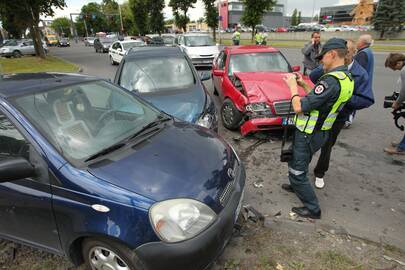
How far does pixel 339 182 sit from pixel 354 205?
1.76 feet

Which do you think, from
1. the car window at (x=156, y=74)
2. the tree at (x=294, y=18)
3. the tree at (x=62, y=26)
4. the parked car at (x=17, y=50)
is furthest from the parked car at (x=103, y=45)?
the tree at (x=62, y=26)

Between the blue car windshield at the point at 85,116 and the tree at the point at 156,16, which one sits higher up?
the tree at the point at 156,16

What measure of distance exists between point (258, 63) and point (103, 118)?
445cm

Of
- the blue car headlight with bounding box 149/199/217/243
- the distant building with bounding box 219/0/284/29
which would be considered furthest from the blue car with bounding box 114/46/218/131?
the distant building with bounding box 219/0/284/29

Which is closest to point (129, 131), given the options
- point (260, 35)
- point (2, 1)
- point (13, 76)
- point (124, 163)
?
point (124, 163)

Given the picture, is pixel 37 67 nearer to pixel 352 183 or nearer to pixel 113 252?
pixel 113 252

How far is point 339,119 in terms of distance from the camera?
3391 mm

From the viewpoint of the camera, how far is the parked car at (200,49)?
13.8m

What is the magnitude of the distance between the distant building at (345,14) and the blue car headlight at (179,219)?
66047 mm

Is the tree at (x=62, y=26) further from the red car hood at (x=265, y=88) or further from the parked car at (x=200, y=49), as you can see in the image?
the red car hood at (x=265, y=88)

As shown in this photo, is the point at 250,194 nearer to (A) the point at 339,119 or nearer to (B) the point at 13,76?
(A) the point at 339,119

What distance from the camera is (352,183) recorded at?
367cm

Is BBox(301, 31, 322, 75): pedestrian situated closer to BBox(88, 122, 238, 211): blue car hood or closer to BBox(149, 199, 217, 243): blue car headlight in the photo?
BBox(88, 122, 238, 211): blue car hood

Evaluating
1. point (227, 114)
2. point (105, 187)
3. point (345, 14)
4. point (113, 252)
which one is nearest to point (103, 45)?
point (227, 114)
